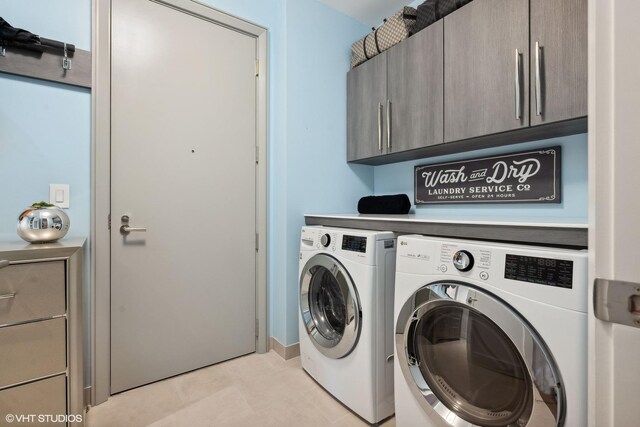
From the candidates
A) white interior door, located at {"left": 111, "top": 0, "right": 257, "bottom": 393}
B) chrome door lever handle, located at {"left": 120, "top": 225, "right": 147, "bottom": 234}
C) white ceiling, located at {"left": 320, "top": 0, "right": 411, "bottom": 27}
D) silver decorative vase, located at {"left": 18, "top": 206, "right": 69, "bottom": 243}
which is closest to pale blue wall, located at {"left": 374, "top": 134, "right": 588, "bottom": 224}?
white ceiling, located at {"left": 320, "top": 0, "right": 411, "bottom": 27}

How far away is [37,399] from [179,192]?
111 centimetres

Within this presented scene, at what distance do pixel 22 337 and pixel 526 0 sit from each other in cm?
253

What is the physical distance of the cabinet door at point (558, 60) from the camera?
3.74ft

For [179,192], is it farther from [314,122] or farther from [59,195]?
[314,122]

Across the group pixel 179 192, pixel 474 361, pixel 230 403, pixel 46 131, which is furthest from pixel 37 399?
pixel 474 361

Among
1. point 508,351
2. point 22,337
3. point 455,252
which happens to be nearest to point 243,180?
point 22,337

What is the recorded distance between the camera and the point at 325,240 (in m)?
1.61

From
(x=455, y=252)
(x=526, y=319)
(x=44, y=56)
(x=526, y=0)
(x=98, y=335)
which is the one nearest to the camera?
(x=526, y=319)

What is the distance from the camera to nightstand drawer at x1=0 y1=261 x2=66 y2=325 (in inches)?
42.8

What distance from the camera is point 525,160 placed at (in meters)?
1.59

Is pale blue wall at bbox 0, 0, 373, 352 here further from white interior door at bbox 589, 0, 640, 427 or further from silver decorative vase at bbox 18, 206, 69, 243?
white interior door at bbox 589, 0, 640, 427

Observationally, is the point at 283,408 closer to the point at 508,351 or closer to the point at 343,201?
the point at 508,351

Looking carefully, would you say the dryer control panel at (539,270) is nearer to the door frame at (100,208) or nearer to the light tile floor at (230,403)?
the light tile floor at (230,403)

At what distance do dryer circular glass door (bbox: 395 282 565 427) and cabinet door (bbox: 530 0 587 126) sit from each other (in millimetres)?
879
